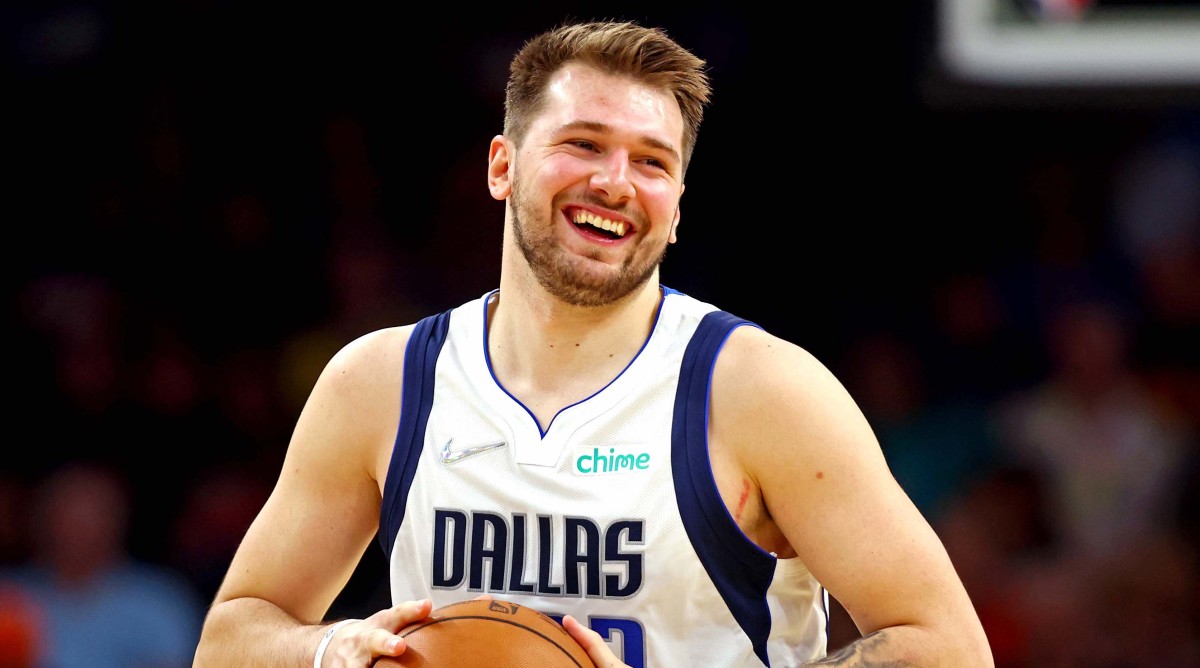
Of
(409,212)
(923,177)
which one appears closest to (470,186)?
(409,212)

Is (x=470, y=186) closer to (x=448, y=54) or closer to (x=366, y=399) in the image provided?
(x=448, y=54)

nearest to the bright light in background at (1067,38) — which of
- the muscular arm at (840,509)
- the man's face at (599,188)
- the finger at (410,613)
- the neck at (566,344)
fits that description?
the man's face at (599,188)

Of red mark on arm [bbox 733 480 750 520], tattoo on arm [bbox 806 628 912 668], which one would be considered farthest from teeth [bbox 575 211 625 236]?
tattoo on arm [bbox 806 628 912 668]

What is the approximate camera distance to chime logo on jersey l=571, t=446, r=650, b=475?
3.20 m

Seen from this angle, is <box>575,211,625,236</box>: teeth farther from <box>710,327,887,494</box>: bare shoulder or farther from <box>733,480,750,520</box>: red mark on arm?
<box>733,480,750,520</box>: red mark on arm

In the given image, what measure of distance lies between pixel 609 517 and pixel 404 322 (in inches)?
171

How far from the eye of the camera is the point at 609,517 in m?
3.16

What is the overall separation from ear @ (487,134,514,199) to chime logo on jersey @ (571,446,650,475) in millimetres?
678

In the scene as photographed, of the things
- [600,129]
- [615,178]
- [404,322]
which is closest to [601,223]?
[615,178]

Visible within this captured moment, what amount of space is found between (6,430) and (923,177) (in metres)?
4.86

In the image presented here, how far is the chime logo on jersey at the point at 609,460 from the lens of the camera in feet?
10.5

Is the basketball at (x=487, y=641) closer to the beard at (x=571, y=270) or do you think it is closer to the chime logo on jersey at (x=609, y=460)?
the chime logo on jersey at (x=609, y=460)

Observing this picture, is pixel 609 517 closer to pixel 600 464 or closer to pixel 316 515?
pixel 600 464

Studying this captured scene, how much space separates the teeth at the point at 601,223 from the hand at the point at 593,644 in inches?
34.3
